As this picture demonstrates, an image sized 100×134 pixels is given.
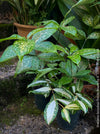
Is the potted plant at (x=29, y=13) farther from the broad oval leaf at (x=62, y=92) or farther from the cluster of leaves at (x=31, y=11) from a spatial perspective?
the broad oval leaf at (x=62, y=92)

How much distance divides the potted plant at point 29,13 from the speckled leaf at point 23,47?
0.81 meters

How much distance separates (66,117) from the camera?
666mm

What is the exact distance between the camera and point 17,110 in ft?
3.62

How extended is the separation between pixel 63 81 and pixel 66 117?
0.17 m

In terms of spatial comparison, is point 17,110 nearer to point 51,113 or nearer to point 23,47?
point 51,113

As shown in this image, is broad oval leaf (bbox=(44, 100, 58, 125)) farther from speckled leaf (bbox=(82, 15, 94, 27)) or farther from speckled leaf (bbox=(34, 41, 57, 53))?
speckled leaf (bbox=(82, 15, 94, 27))

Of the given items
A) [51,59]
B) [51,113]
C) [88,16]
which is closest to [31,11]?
[88,16]

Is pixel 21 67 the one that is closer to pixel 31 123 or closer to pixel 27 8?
pixel 31 123

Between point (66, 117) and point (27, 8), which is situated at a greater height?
point (27, 8)

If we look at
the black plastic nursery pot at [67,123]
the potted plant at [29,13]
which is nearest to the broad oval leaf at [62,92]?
the black plastic nursery pot at [67,123]

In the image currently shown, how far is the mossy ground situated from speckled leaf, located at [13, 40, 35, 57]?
0.72 m

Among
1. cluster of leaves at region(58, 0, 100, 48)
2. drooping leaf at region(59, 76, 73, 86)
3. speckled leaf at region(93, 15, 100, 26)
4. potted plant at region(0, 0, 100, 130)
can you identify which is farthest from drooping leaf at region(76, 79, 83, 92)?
speckled leaf at region(93, 15, 100, 26)

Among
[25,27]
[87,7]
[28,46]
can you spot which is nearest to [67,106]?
[28,46]

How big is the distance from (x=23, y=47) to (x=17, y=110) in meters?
0.77
